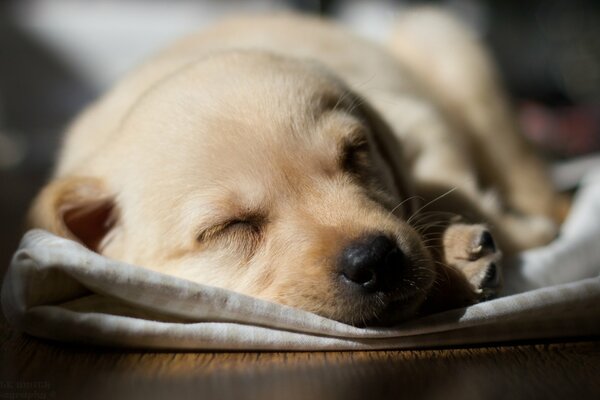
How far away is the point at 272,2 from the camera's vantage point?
23.2 ft

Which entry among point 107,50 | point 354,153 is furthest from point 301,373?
point 107,50

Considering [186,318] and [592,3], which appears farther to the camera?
[592,3]

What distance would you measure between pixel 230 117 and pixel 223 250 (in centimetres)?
37

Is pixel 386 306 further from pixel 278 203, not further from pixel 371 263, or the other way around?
pixel 278 203

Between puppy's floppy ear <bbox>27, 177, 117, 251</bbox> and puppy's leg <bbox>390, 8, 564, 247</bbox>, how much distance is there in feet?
4.99

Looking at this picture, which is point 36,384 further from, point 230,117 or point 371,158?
point 371,158

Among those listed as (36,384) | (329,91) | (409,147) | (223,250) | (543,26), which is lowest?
(36,384)

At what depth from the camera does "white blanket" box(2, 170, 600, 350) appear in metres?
1.56

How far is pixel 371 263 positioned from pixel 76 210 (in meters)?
1.02

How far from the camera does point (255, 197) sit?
1861 millimetres

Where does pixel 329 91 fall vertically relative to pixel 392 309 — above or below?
above

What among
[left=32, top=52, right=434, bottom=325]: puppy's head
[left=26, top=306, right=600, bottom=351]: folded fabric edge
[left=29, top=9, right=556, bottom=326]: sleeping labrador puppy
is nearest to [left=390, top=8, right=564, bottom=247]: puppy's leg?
[left=29, top=9, right=556, bottom=326]: sleeping labrador puppy

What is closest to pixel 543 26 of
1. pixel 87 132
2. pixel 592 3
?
pixel 592 3

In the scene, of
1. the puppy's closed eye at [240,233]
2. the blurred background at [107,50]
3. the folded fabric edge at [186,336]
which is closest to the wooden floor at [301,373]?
the folded fabric edge at [186,336]
